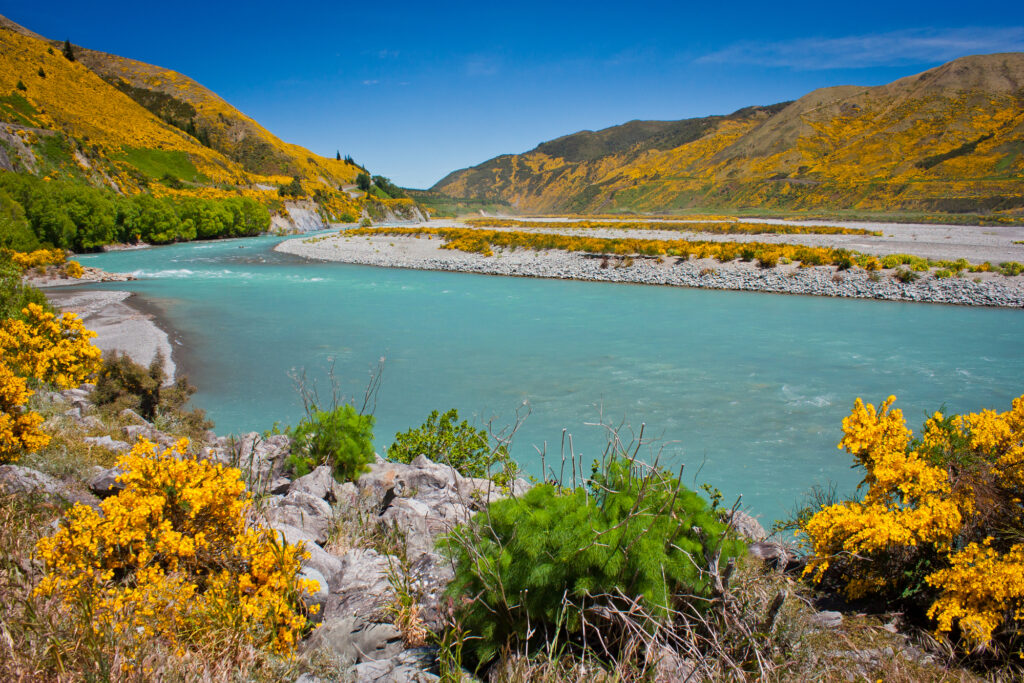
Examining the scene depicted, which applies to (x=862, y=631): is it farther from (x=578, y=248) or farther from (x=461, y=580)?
(x=578, y=248)

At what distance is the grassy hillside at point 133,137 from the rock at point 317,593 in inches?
2310

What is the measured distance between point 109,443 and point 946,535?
7.34 m

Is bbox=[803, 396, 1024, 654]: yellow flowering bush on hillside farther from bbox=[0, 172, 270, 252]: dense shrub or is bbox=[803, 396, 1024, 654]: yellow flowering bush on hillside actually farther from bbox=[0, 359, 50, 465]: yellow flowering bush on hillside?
bbox=[0, 172, 270, 252]: dense shrub

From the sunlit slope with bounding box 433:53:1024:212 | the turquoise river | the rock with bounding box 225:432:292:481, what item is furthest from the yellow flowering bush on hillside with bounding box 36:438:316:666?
the sunlit slope with bounding box 433:53:1024:212

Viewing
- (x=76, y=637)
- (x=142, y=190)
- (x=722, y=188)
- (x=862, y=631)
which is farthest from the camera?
(x=722, y=188)

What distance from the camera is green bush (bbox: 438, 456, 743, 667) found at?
261 cm

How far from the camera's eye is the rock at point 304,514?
4110 mm

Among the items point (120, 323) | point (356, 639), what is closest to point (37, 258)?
point (120, 323)


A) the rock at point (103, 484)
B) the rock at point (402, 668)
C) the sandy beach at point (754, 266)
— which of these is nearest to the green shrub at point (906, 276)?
the sandy beach at point (754, 266)

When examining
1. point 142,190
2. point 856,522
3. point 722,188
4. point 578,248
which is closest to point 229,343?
point 856,522

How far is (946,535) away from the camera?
3.32 meters

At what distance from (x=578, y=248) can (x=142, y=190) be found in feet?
170

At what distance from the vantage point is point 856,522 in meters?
3.51

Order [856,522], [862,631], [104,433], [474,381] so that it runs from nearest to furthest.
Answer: [862,631]
[856,522]
[104,433]
[474,381]
